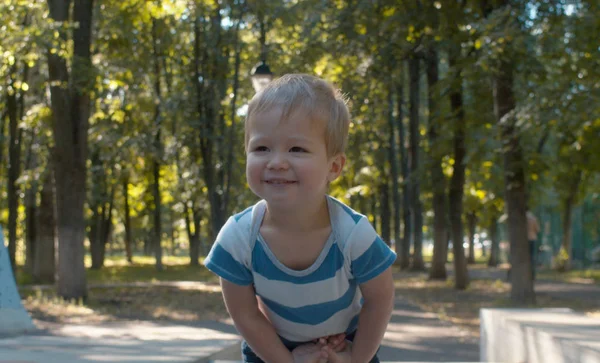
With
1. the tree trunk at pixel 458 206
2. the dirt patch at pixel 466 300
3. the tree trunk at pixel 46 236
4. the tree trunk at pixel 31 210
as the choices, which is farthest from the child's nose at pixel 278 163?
the tree trunk at pixel 31 210

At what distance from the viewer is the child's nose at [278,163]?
8.20ft

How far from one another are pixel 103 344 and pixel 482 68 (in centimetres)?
801

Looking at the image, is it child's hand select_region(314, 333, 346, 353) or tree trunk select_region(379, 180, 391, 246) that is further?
tree trunk select_region(379, 180, 391, 246)

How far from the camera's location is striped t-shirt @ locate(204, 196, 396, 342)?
262 cm

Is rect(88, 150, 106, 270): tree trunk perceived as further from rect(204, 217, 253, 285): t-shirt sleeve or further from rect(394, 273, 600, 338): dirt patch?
rect(204, 217, 253, 285): t-shirt sleeve

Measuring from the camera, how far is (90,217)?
3922 centimetres

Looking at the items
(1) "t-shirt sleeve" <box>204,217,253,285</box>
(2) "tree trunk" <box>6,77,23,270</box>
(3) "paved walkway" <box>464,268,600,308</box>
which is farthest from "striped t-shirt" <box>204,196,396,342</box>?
(2) "tree trunk" <box>6,77,23,270</box>

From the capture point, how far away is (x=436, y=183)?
20781mm

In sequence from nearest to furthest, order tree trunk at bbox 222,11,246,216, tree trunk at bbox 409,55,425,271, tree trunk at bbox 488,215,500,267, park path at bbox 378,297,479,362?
park path at bbox 378,297,479,362 < tree trunk at bbox 222,11,246,216 < tree trunk at bbox 409,55,425,271 < tree trunk at bbox 488,215,500,267

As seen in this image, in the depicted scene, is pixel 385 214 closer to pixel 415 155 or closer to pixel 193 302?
pixel 415 155

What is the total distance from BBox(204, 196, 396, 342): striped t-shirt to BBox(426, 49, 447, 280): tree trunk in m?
15.7

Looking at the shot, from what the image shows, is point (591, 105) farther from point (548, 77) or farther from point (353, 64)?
point (353, 64)

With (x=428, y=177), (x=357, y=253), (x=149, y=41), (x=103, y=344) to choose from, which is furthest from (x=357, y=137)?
(x=357, y=253)

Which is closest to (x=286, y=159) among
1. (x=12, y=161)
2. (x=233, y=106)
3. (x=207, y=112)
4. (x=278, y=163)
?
(x=278, y=163)
